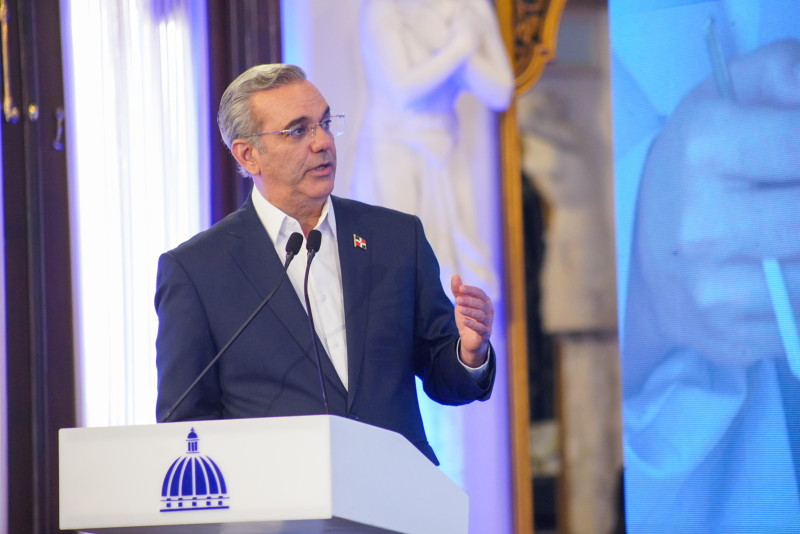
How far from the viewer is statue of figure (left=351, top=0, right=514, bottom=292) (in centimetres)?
382

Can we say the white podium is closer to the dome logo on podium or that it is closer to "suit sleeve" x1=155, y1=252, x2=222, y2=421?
the dome logo on podium

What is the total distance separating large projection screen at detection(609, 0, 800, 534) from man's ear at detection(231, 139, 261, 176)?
1.75 m

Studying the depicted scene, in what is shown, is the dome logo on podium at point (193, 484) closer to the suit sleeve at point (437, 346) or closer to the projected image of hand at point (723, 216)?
the suit sleeve at point (437, 346)

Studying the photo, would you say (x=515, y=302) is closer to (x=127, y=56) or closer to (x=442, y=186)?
(x=442, y=186)

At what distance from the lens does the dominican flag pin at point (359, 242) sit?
229cm

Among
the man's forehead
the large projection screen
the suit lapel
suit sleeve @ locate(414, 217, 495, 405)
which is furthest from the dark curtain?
the large projection screen

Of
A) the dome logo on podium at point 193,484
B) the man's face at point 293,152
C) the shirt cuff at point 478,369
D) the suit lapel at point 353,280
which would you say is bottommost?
the dome logo on podium at point 193,484

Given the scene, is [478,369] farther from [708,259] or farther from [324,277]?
[708,259]

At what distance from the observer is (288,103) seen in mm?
2352

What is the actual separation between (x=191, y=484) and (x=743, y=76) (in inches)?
109

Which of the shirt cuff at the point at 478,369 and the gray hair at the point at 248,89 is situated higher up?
the gray hair at the point at 248,89

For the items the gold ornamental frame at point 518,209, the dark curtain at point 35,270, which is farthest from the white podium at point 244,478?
the gold ornamental frame at point 518,209

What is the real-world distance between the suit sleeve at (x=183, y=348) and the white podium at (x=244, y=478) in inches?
16.9

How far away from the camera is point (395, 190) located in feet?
12.5
